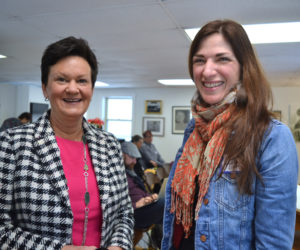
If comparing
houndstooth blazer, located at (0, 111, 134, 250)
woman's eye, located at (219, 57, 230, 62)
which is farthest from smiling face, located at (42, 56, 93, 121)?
woman's eye, located at (219, 57, 230, 62)

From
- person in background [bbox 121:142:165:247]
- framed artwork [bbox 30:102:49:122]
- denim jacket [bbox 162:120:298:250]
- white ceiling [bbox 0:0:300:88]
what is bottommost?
person in background [bbox 121:142:165:247]

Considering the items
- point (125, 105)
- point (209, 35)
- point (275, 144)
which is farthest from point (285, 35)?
point (125, 105)

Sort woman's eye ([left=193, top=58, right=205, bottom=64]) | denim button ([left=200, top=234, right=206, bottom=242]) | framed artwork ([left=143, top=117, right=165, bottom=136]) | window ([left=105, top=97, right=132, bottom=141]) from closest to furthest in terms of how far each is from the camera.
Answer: denim button ([left=200, top=234, right=206, bottom=242]) < woman's eye ([left=193, top=58, right=205, bottom=64]) < framed artwork ([left=143, top=117, right=165, bottom=136]) < window ([left=105, top=97, right=132, bottom=141])

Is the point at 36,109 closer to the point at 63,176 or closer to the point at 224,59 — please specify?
the point at 63,176

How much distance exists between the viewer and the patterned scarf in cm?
95

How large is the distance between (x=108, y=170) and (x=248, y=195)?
2.25 ft

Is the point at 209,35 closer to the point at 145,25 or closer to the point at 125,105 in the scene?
the point at 145,25

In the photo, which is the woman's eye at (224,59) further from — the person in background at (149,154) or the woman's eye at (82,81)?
the person in background at (149,154)

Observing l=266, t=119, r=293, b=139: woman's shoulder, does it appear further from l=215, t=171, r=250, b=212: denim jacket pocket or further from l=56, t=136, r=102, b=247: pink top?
l=56, t=136, r=102, b=247: pink top

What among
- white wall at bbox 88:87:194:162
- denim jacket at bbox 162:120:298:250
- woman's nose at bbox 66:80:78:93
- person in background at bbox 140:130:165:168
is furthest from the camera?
white wall at bbox 88:87:194:162

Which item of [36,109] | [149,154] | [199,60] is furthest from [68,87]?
[36,109]

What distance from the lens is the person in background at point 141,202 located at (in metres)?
2.59

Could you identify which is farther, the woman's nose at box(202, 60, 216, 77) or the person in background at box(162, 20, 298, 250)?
the woman's nose at box(202, 60, 216, 77)

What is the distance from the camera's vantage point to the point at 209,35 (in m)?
1.03
